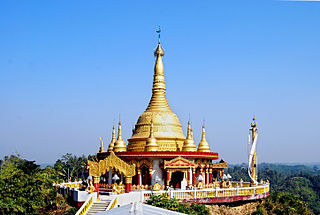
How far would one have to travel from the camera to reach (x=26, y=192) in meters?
27.3

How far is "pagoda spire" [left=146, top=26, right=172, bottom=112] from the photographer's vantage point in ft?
134

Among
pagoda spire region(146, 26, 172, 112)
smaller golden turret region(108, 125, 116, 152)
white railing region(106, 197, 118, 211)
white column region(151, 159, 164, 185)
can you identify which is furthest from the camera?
smaller golden turret region(108, 125, 116, 152)

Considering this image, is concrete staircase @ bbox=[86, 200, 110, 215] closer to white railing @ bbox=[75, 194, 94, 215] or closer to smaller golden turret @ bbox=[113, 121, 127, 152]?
white railing @ bbox=[75, 194, 94, 215]

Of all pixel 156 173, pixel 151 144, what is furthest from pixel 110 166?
pixel 151 144

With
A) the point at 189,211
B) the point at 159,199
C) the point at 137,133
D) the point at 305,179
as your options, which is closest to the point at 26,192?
the point at 159,199

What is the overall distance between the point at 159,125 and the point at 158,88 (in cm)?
449

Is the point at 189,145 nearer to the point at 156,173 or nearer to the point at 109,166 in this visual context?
the point at 156,173

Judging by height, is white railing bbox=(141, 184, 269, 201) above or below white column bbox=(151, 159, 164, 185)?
below

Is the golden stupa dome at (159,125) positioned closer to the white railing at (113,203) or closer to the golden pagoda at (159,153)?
the golden pagoda at (159,153)

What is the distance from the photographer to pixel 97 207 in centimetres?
2706

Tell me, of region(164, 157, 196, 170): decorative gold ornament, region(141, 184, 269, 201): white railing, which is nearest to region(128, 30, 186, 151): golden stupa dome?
region(164, 157, 196, 170): decorative gold ornament

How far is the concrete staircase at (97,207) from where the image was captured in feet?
87.1

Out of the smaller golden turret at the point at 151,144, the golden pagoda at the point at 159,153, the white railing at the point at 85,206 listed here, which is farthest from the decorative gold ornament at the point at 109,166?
the smaller golden turret at the point at 151,144

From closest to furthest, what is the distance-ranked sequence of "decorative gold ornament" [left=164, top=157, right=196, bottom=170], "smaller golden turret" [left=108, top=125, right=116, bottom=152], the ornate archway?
the ornate archway → "decorative gold ornament" [left=164, top=157, right=196, bottom=170] → "smaller golden turret" [left=108, top=125, right=116, bottom=152]
